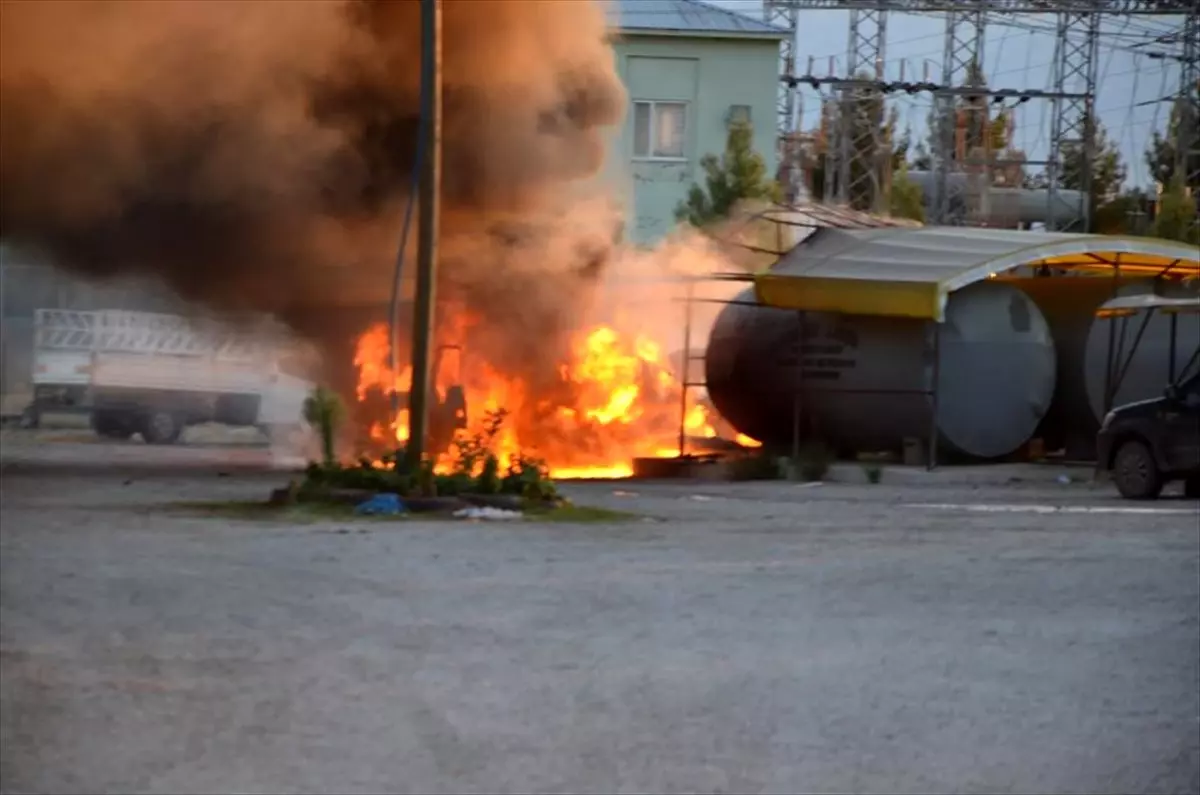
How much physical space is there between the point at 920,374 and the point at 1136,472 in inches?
178

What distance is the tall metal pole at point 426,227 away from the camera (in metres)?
17.4

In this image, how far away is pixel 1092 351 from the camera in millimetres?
26375

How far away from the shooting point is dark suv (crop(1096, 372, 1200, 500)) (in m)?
21.2

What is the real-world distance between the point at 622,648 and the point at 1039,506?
37.0ft

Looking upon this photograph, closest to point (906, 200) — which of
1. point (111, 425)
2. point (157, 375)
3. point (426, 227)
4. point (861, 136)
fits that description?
point (861, 136)

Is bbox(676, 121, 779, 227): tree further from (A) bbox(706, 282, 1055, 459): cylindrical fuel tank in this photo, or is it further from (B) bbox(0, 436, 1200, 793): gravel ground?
(B) bbox(0, 436, 1200, 793): gravel ground

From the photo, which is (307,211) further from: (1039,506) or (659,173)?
(659,173)

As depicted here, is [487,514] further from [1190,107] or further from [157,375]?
[1190,107]

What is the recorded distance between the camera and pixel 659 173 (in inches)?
1532

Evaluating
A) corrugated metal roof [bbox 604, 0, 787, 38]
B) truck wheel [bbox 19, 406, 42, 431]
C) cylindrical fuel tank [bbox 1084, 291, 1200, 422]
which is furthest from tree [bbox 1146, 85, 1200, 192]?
truck wheel [bbox 19, 406, 42, 431]

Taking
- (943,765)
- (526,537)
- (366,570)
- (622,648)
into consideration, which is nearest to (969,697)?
(943,765)

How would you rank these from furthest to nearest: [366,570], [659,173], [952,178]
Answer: [952,178] → [659,173] → [366,570]

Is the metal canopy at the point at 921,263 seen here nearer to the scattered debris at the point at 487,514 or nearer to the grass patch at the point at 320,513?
the grass patch at the point at 320,513

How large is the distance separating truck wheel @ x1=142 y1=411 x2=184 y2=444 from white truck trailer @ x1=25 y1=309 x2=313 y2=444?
0.01 meters
